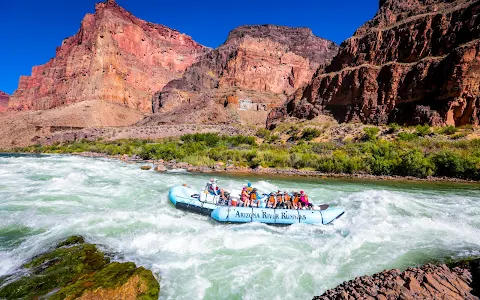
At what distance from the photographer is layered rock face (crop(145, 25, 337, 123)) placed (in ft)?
258

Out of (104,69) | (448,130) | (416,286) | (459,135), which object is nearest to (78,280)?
(416,286)

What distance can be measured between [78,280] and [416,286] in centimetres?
622

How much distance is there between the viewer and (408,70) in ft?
121

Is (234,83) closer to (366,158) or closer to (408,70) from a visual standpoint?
(408,70)

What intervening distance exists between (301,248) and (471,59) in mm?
34127

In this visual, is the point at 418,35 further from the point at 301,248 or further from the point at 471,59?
the point at 301,248

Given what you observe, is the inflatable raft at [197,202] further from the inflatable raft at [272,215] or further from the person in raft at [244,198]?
the person in raft at [244,198]

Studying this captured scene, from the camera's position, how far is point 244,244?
9.17 meters

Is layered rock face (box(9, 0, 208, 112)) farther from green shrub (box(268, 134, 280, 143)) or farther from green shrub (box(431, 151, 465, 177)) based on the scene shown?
green shrub (box(431, 151, 465, 177))

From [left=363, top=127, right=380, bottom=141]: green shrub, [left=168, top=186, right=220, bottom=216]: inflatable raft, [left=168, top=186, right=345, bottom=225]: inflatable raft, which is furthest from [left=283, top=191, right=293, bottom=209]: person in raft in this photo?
[left=363, top=127, right=380, bottom=141]: green shrub

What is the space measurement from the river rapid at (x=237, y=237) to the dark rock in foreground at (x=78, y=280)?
643 millimetres

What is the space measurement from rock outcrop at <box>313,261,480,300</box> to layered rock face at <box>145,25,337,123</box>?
224ft

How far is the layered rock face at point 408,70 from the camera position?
3072 cm

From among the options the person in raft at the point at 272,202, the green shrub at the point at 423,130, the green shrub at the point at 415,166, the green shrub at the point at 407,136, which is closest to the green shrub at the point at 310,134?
the green shrub at the point at 407,136
